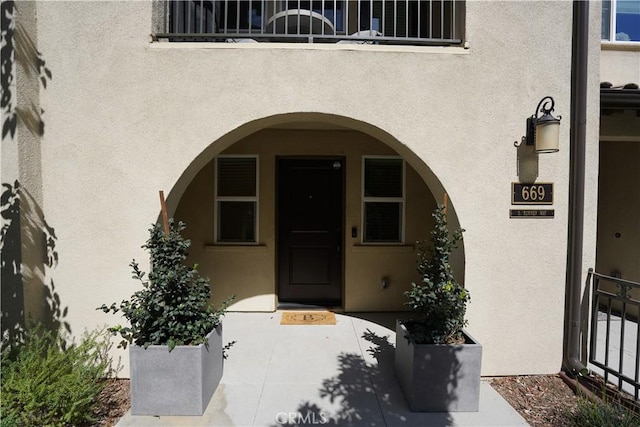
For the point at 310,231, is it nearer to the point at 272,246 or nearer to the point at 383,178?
the point at 272,246

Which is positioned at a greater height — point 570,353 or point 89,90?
point 89,90

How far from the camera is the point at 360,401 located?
3137mm

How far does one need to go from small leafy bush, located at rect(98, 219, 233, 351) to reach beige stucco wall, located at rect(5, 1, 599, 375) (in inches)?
19.8

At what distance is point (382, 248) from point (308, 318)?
1.55 m

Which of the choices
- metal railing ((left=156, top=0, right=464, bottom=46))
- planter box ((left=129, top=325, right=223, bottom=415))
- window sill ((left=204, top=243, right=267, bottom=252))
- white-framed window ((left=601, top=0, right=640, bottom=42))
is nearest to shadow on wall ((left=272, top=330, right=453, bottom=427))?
planter box ((left=129, top=325, right=223, bottom=415))

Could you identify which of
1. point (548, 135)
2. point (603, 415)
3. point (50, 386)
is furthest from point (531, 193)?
point (50, 386)

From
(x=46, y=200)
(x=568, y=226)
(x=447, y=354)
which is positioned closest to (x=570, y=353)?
(x=568, y=226)

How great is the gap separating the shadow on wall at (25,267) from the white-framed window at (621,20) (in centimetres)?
754

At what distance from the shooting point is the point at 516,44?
3.53 metres

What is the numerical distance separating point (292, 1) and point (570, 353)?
6173 millimetres

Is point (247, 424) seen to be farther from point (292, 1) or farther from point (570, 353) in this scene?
point (292, 1)

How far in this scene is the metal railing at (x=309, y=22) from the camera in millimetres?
3592

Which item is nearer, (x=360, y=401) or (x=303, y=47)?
(x=360, y=401)

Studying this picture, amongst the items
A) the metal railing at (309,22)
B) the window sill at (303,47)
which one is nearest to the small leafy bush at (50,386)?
the window sill at (303,47)
